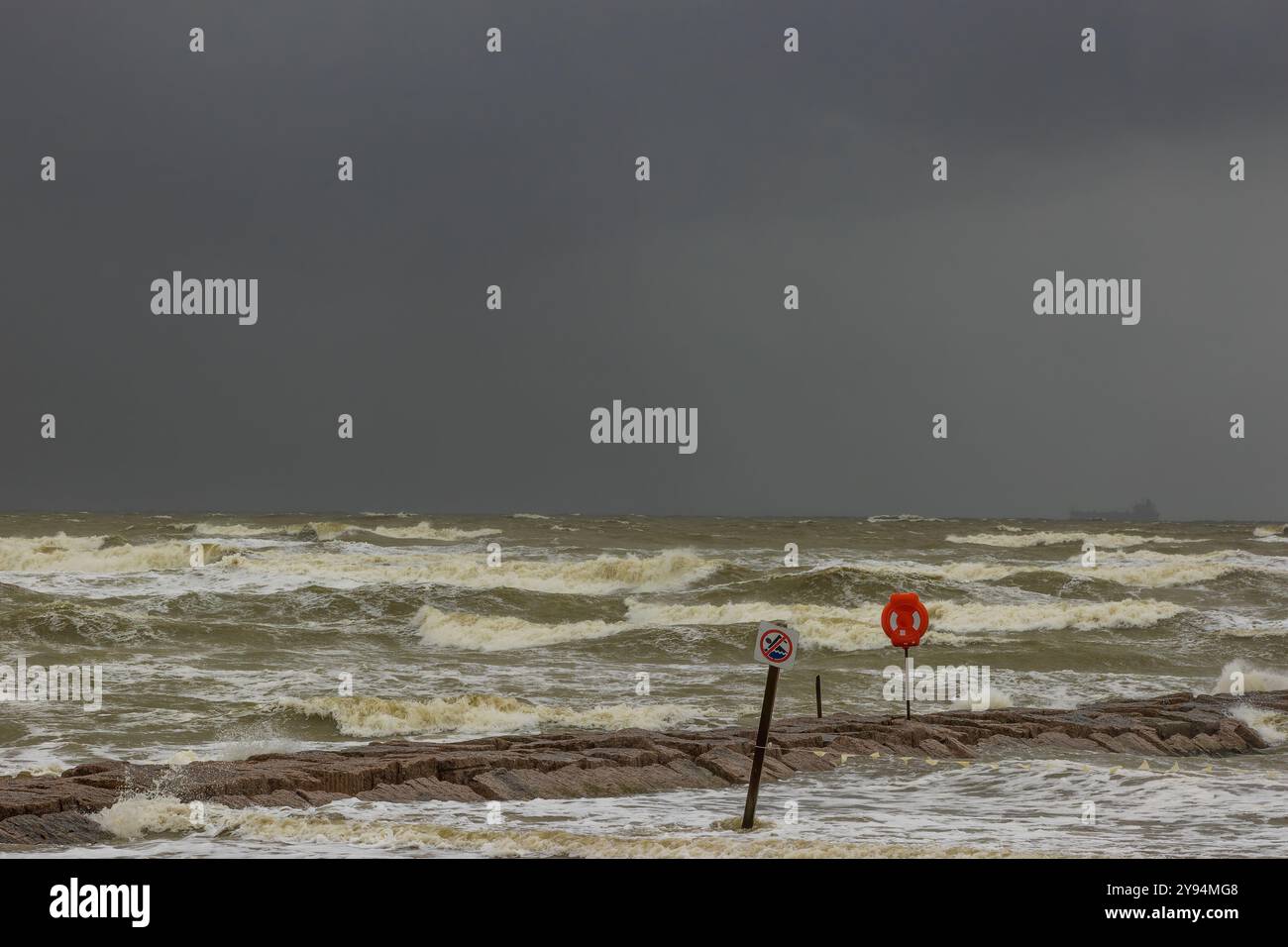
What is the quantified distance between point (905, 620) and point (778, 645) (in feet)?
16.0

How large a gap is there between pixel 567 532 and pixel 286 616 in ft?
155

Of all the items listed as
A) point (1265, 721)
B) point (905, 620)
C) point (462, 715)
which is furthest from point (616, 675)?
point (1265, 721)

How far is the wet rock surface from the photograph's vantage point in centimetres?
910

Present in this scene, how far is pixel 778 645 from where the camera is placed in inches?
373

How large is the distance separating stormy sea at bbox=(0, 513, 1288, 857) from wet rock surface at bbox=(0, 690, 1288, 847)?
1.03 ft

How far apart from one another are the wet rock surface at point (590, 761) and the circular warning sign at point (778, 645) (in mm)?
1862

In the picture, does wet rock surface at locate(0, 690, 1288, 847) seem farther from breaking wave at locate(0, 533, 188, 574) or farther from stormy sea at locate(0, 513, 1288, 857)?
breaking wave at locate(0, 533, 188, 574)
